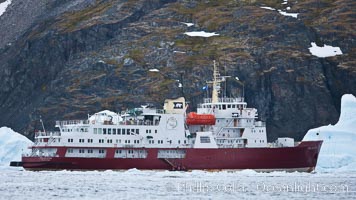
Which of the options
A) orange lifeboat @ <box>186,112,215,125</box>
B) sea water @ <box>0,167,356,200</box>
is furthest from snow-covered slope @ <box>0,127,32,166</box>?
sea water @ <box>0,167,356,200</box>

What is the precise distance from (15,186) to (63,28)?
2856 inches

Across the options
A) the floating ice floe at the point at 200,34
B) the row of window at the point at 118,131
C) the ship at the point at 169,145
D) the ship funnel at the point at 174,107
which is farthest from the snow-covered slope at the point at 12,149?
the floating ice floe at the point at 200,34

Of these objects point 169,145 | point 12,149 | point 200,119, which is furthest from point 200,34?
point 169,145

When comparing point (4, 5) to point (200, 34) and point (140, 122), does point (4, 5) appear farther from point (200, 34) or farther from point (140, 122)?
point (140, 122)

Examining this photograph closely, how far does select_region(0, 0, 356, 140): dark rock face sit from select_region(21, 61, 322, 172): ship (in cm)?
1616

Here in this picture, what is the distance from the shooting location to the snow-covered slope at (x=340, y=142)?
8546 cm

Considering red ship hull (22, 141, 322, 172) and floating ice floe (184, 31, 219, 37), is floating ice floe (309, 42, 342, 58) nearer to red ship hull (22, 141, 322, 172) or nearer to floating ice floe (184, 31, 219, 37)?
floating ice floe (184, 31, 219, 37)

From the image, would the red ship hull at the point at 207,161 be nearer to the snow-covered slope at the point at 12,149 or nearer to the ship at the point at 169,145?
the ship at the point at 169,145

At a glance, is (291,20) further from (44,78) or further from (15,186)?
(15,186)

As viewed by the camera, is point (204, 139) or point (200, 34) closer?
point (204, 139)

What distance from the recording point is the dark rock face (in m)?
105

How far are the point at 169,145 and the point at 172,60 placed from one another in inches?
1290

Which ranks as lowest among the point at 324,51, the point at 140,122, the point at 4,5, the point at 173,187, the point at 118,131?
the point at 173,187

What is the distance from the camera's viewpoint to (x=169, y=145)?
83625mm
